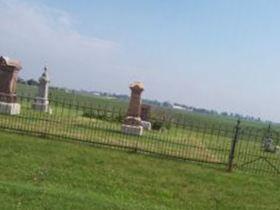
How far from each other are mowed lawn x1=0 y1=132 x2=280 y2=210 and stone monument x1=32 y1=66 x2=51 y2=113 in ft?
41.2

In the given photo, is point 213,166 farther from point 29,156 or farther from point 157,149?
point 29,156

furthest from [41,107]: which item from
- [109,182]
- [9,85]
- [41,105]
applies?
[109,182]

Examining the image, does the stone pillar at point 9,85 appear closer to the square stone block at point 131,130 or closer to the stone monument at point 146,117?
the square stone block at point 131,130

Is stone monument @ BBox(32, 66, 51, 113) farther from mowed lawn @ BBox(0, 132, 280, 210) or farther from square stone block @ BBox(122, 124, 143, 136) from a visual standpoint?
mowed lawn @ BBox(0, 132, 280, 210)

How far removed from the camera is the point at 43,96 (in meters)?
29.6

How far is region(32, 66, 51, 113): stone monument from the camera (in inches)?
1112

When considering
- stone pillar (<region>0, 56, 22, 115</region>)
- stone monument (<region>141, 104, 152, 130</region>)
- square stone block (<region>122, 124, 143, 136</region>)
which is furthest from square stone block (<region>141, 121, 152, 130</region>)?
stone pillar (<region>0, 56, 22, 115</region>)

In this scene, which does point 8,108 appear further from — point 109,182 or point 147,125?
point 109,182

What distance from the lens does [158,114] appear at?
37.5 metres

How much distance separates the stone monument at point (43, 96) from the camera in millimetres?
28250

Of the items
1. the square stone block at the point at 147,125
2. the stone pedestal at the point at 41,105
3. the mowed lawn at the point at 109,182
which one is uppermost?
the stone pedestal at the point at 41,105

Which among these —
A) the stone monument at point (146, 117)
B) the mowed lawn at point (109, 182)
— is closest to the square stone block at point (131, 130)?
the stone monument at point (146, 117)

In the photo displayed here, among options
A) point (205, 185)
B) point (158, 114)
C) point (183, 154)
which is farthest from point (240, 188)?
point (158, 114)

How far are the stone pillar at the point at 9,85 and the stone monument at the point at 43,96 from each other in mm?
4889
